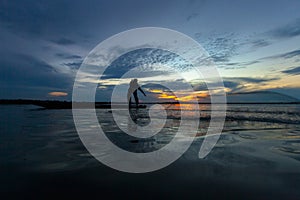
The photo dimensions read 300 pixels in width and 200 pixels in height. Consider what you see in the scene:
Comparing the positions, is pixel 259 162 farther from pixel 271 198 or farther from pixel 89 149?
pixel 89 149

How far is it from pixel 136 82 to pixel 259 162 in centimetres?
1414

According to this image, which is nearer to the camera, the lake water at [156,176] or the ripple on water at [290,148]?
the lake water at [156,176]

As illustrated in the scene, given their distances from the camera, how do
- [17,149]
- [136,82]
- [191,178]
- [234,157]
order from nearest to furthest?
[191,178] → [234,157] → [17,149] → [136,82]

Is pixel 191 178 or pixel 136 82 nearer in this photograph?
pixel 191 178

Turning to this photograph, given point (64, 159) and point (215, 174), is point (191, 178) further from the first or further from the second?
point (64, 159)

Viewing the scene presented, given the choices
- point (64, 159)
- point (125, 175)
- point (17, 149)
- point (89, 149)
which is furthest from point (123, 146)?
point (17, 149)

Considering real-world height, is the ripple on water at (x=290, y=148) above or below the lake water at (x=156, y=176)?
above

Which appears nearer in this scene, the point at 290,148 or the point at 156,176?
the point at 156,176

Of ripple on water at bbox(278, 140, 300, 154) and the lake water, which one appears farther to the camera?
ripple on water at bbox(278, 140, 300, 154)

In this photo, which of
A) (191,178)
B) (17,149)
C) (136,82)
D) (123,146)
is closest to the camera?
(191,178)

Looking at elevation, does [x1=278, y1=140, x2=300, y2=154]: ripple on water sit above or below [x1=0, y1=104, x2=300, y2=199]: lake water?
above

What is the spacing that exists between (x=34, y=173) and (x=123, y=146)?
2.94 m

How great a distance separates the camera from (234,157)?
5.46 meters

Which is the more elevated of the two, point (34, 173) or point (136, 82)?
point (136, 82)
